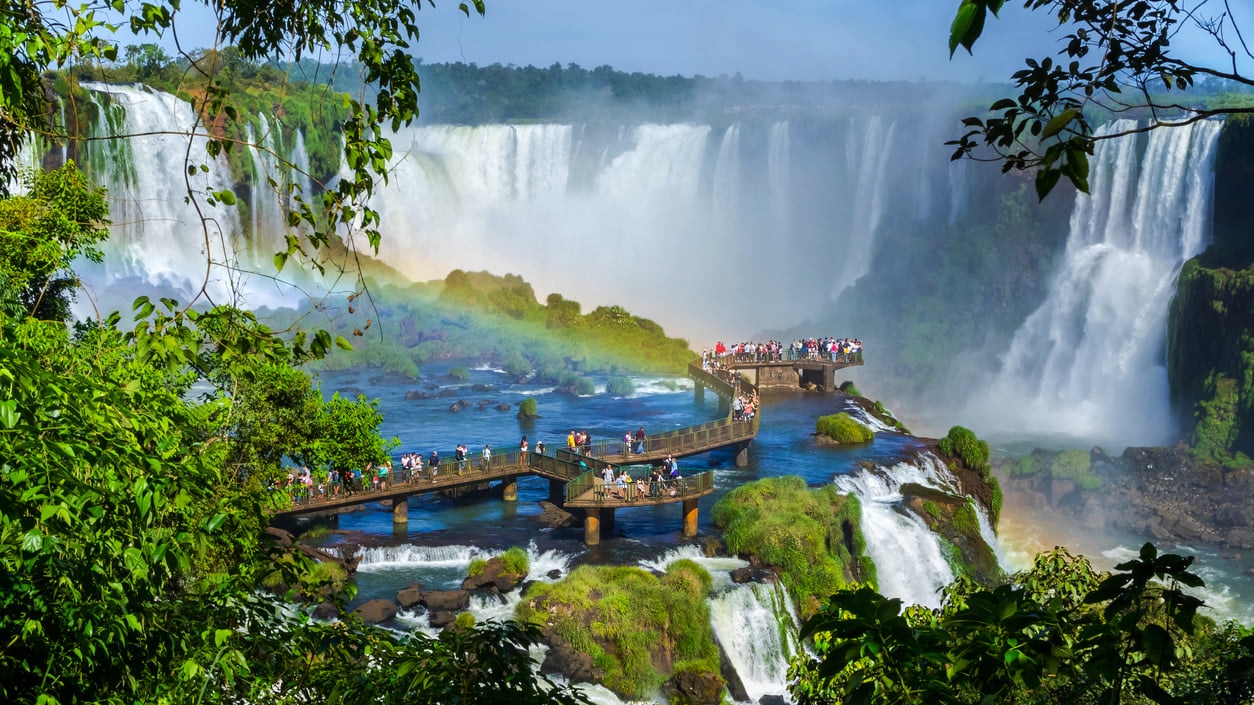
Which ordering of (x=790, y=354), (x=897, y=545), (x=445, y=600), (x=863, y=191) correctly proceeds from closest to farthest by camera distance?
(x=445, y=600) < (x=897, y=545) < (x=790, y=354) < (x=863, y=191)

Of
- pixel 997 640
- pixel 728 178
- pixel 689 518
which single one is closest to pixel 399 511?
pixel 689 518

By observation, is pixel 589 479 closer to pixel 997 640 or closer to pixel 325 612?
pixel 325 612

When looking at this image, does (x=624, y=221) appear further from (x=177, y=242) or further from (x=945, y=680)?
(x=945, y=680)

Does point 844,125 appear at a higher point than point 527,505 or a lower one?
higher

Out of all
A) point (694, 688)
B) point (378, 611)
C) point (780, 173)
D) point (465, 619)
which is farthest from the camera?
point (780, 173)

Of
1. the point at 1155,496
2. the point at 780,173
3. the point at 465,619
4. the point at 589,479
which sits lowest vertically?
the point at 1155,496

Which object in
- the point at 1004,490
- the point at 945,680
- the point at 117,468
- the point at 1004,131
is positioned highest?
the point at 1004,131

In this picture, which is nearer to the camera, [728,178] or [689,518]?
[689,518]

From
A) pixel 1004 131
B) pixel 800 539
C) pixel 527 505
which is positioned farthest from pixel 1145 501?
pixel 1004 131
